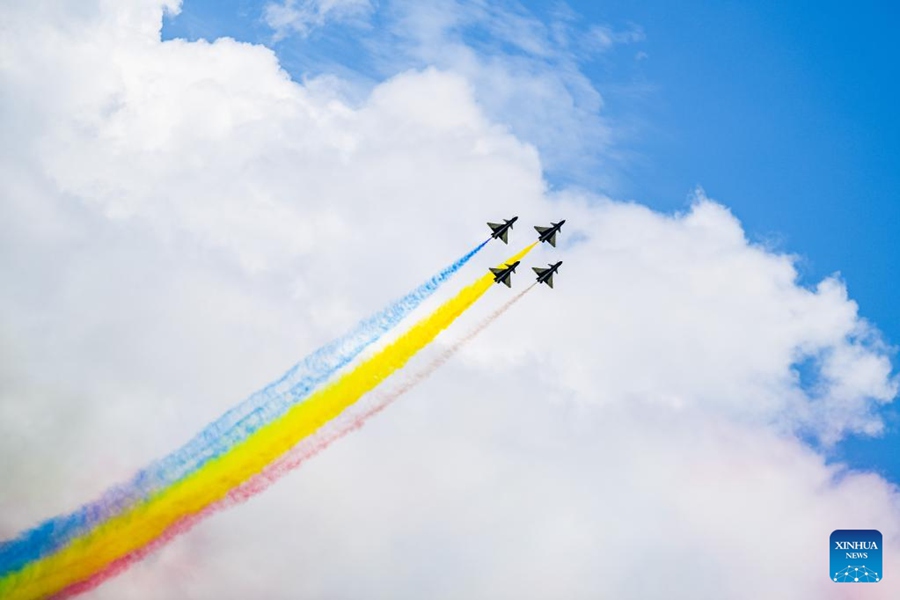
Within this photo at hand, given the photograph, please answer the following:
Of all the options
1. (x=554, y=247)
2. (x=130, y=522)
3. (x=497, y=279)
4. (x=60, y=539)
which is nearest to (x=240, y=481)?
(x=130, y=522)

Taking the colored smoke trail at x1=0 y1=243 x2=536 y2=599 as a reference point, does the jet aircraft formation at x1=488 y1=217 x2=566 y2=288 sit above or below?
above

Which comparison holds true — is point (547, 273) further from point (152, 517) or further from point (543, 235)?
point (152, 517)

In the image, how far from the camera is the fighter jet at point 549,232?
103188mm

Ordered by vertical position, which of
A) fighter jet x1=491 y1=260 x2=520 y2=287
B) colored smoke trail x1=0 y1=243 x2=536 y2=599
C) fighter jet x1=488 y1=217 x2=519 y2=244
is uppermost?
fighter jet x1=488 y1=217 x2=519 y2=244

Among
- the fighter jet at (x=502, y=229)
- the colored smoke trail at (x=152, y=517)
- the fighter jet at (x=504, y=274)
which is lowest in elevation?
the colored smoke trail at (x=152, y=517)

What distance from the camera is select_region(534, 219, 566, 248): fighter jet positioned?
339ft

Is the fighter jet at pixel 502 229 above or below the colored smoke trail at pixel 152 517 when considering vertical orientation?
above

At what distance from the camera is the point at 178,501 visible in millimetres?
88000

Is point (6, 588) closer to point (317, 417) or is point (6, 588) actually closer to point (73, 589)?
point (73, 589)

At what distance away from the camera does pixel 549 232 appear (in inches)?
4072

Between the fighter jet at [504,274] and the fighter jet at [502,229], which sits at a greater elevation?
the fighter jet at [502,229]

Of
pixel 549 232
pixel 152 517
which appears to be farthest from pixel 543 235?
pixel 152 517

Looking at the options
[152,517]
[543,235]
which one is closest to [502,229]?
[543,235]

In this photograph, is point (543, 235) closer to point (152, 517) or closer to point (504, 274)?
point (504, 274)
